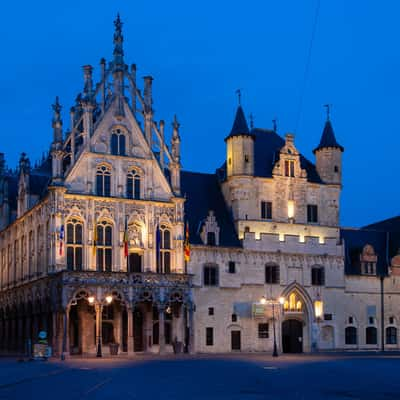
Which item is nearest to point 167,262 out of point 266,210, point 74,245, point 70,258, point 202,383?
point 74,245

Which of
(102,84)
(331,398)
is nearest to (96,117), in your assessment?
(102,84)

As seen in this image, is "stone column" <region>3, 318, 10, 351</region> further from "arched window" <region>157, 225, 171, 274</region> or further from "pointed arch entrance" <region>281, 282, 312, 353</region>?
"pointed arch entrance" <region>281, 282, 312, 353</region>

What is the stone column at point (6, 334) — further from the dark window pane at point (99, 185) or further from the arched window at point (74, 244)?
the dark window pane at point (99, 185)

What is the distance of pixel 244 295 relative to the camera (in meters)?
68.9

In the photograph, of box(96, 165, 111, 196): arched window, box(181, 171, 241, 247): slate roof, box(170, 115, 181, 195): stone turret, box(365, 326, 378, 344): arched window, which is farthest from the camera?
box(365, 326, 378, 344): arched window

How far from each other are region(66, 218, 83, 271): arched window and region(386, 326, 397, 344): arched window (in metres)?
31.9

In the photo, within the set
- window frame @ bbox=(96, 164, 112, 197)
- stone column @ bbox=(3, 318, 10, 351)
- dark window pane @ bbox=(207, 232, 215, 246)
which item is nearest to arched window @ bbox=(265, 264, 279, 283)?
dark window pane @ bbox=(207, 232, 215, 246)

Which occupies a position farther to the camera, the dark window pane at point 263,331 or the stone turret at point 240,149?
the stone turret at point 240,149

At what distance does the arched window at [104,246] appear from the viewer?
62.2 m

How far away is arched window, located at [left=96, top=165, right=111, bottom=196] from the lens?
6334 cm

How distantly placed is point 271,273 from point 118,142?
18.2 m

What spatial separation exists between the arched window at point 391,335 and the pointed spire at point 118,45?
35742mm

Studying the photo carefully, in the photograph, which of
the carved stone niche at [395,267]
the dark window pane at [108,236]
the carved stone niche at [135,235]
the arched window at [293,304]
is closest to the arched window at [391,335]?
the carved stone niche at [395,267]

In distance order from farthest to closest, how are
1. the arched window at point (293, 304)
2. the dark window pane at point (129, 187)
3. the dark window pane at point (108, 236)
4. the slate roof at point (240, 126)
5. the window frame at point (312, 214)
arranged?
the window frame at point (312, 214)
the slate roof at point (240, 126)
the arched window at point (293, 304)
the dark window pane at point (129, 187)
the dark window pane at point (108, 236)
